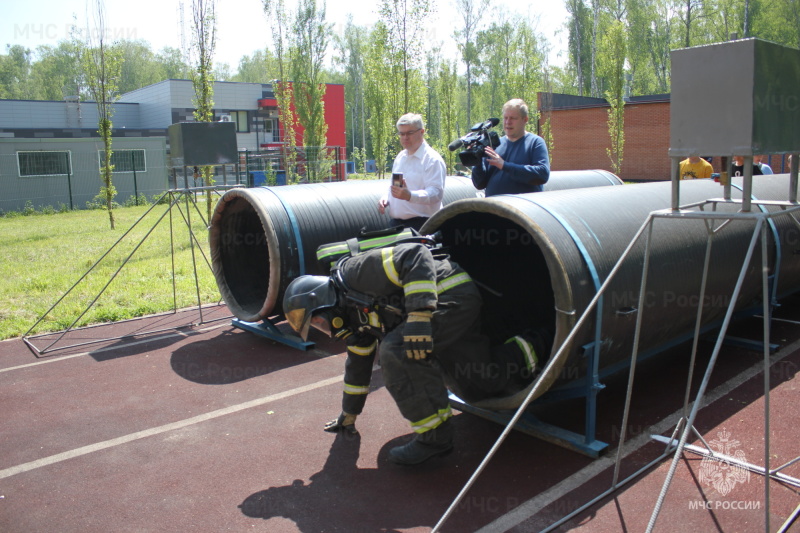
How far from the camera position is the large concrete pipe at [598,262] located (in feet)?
13.6

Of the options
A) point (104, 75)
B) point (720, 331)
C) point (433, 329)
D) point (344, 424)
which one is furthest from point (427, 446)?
point (104, 75)

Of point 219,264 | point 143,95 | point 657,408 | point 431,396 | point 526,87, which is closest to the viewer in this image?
point 431,396

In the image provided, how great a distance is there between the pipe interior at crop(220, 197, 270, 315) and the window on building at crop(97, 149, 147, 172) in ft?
78.9

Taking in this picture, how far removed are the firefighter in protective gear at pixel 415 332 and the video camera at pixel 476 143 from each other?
5.71 ft

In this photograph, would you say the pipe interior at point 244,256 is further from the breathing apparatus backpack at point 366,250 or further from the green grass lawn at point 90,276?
the breathing apparatus backpack at point 366,250

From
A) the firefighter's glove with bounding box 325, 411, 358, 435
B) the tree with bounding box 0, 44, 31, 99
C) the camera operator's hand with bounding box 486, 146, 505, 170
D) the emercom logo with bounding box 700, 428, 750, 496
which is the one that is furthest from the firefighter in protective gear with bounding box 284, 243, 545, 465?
the tree with bounding box 0, 44, 31, 99

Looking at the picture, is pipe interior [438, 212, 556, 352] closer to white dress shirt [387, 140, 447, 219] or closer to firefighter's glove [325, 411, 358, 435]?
white dress shirt [387, 140, 447, 219]

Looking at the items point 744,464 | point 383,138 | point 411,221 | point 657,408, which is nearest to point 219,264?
point 411,221

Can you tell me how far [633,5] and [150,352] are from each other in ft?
158

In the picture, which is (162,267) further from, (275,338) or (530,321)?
(530,321)

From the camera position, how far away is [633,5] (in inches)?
1841

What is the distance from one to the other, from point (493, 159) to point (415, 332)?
2.32 metres

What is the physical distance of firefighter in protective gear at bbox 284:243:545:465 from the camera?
13.1 ft

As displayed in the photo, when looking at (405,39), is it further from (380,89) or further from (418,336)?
(418,336)
